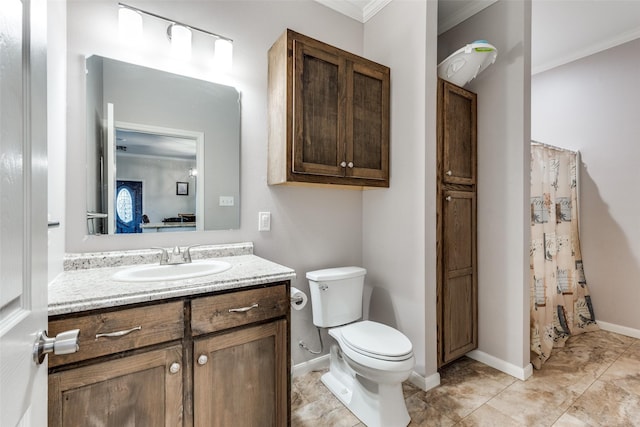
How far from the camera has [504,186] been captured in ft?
6.89

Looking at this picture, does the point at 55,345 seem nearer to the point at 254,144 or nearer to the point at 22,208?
the point at 22,208

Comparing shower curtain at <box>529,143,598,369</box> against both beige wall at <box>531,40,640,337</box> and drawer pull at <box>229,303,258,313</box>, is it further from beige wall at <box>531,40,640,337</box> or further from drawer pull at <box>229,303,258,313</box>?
drawer pull at <box>229,303,258,313</box>

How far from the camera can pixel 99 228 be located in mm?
1452

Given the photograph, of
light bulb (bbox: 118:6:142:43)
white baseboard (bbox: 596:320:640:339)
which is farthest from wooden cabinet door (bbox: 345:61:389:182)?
white baseboard (bbox: 596:320:640:339)

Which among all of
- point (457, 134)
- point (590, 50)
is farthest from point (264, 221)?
point (590, 50)

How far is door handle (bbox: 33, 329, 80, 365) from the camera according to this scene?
1.87 ft

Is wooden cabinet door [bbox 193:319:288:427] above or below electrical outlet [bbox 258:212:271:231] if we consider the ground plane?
below

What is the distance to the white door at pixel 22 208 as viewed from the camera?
450mm

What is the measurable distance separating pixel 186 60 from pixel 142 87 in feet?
0.92

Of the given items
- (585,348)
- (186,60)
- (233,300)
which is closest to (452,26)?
(186,60)

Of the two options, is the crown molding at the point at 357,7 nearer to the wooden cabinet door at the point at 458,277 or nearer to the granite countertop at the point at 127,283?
the wooden cabinet door at the point at 458,277

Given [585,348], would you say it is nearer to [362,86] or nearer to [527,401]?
[527,401]

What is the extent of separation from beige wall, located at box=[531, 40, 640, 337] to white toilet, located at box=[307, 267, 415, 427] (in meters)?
2.53

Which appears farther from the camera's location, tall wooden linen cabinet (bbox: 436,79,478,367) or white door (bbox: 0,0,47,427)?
tall wooden linen cabinet (bbox: 436,79,478,367)
